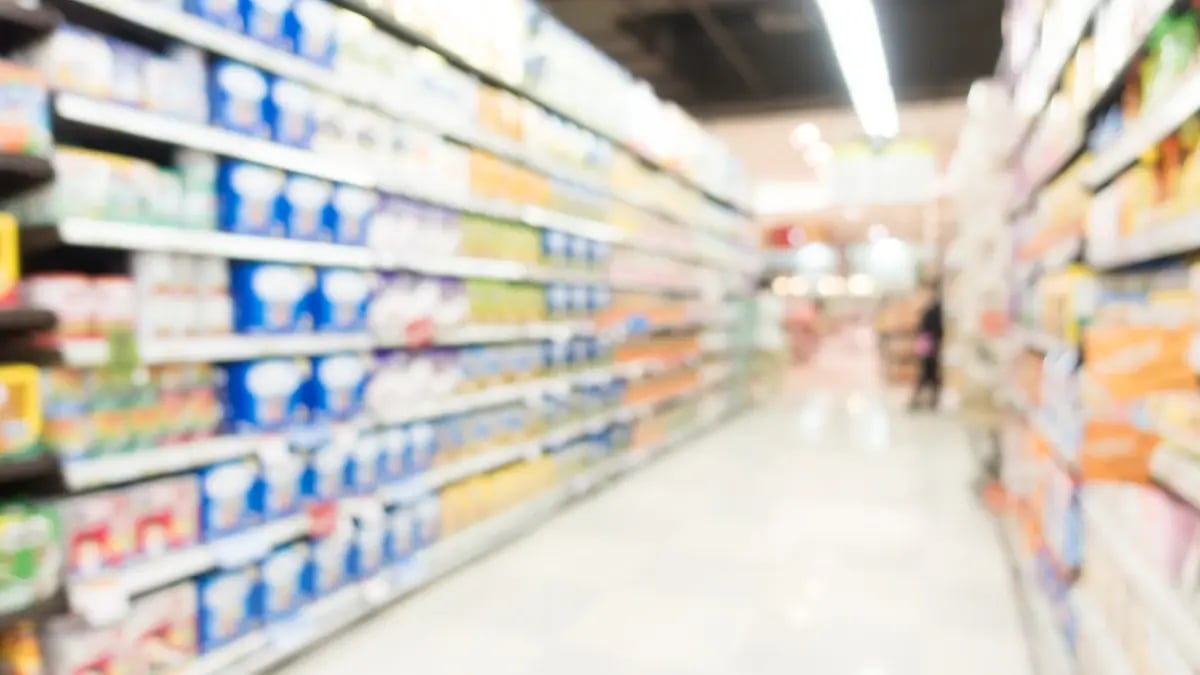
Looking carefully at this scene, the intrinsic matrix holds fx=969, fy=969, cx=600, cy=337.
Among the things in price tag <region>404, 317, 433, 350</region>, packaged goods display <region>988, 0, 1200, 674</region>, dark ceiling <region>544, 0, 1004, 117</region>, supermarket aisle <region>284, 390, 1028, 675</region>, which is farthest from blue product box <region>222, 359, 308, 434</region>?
dark ceiling <region>544, 0, 1004, 117</region>

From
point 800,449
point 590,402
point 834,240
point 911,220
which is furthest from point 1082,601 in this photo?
point 834,240

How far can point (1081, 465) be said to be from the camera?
7.61 feet

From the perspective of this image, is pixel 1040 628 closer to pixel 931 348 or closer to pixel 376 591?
pixel 376 591

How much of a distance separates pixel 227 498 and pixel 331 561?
57cm

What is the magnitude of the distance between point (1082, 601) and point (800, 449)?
5.05 metres

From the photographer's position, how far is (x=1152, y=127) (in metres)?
1.97

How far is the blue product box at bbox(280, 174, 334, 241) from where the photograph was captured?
121 inches

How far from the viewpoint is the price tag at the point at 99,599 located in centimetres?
235

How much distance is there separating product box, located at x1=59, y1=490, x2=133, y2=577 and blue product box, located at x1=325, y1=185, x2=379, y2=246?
1150 mm

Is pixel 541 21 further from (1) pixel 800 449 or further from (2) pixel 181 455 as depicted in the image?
(1) pixel 800 449

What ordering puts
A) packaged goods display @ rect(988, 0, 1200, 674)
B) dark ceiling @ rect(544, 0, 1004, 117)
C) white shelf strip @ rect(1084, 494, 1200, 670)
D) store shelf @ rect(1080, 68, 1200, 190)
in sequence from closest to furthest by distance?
white shelf strip @ rect(1084, 494, 1200, 670)
store shelf @ rect(1080, 68, 1200, 190)
packaged goods display @ rect(988, 0, 1200, 674)
dark ceiling @ rect(544, 0, 1004, 117)

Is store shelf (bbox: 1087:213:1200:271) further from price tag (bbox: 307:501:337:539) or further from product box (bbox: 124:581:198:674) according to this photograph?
product box (bbox: 124:581:198:674)

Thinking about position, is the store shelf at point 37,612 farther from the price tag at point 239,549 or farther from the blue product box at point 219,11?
the blue product box at point 219,11

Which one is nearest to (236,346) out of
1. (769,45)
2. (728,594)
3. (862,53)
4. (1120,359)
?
(728,594)
